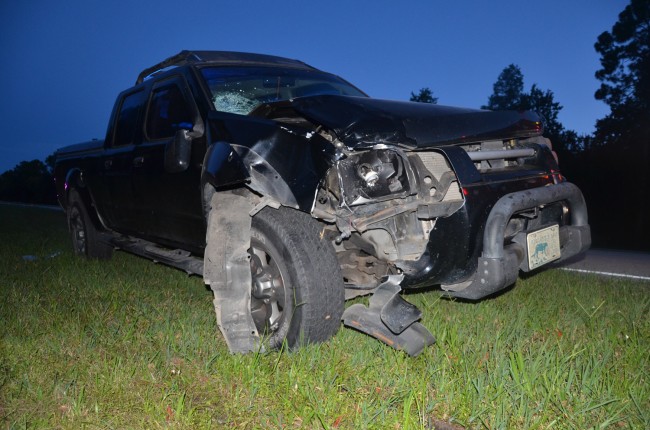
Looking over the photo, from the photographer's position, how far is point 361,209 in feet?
10.3

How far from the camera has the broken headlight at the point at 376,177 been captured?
308 cm

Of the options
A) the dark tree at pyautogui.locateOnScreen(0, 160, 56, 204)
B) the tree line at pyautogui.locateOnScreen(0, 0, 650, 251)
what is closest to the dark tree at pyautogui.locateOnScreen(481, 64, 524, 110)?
the tree line at pyautogui.locateOnScreen(0, 0, 650, 251)

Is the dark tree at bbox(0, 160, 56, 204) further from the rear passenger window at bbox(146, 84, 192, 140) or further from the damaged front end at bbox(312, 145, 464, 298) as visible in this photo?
the damaged front end at bbox(312, 145, 464, 298)

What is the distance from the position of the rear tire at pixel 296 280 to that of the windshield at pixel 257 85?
47.4 inches

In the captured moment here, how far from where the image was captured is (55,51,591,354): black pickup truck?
3.08 m

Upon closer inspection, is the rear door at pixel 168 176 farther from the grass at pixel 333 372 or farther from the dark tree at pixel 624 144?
the dark tree at pixel 624 144

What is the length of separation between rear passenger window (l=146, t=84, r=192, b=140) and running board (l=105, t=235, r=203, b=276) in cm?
96

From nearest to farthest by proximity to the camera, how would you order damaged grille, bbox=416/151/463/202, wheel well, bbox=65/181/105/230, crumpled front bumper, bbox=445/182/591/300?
crumpled front bumper, bbox=445/182/591/300 < damaged grille, bbox=416/151/463/202 < wheel well, bbox=65/181/105/230

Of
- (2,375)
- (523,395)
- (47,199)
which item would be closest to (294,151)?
(523,395)

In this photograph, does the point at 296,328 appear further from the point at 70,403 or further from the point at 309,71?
the point at 309,71

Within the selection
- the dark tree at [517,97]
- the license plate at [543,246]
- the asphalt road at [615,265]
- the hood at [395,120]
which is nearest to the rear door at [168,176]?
the hood at [395,120]

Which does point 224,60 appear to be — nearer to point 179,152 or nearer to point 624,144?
point 179,152

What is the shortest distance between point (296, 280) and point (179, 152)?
4.28ft

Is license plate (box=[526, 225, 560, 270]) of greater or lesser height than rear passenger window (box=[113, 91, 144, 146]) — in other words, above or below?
below
